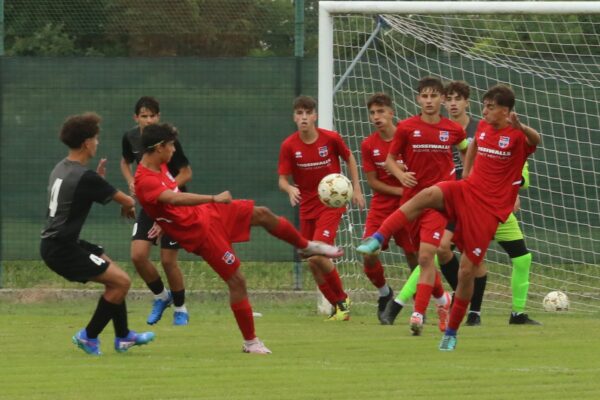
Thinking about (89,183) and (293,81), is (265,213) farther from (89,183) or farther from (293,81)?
(293,81)

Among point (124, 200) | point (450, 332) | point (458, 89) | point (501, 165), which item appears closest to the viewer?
point (124, 200)

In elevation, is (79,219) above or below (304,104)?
below

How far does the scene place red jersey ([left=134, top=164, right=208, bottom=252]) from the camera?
9.73 m

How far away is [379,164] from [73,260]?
4061 millimetres

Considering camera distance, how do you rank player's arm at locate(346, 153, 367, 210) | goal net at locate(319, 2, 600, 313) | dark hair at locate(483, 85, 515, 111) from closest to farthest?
dark hair at locate(483, 85, 515, 111)
player's arm at locate(346, 153, 367, 210)
goal net at locate(319, 2, 600, 313)

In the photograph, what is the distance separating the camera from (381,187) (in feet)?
42.4

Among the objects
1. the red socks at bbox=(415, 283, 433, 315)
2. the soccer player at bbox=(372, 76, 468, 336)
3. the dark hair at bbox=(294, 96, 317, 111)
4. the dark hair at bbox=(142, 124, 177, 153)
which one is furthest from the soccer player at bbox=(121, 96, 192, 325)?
the dark hair at bbox=(142, 124, 177, 153)

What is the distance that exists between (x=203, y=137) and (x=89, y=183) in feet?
21.2

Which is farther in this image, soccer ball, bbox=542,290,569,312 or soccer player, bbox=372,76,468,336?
soccer ball, bbox=542,290,569,312

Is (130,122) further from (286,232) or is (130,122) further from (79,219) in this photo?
(286,232)

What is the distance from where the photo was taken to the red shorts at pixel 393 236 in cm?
1267

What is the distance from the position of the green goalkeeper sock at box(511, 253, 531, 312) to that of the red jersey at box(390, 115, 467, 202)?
4.51 ft

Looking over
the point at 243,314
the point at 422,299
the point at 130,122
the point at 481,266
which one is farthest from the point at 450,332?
the point at 130,122

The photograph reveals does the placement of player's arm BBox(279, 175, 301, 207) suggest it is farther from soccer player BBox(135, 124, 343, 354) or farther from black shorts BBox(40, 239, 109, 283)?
black shorts BBox(40, 239, 109, 283)
